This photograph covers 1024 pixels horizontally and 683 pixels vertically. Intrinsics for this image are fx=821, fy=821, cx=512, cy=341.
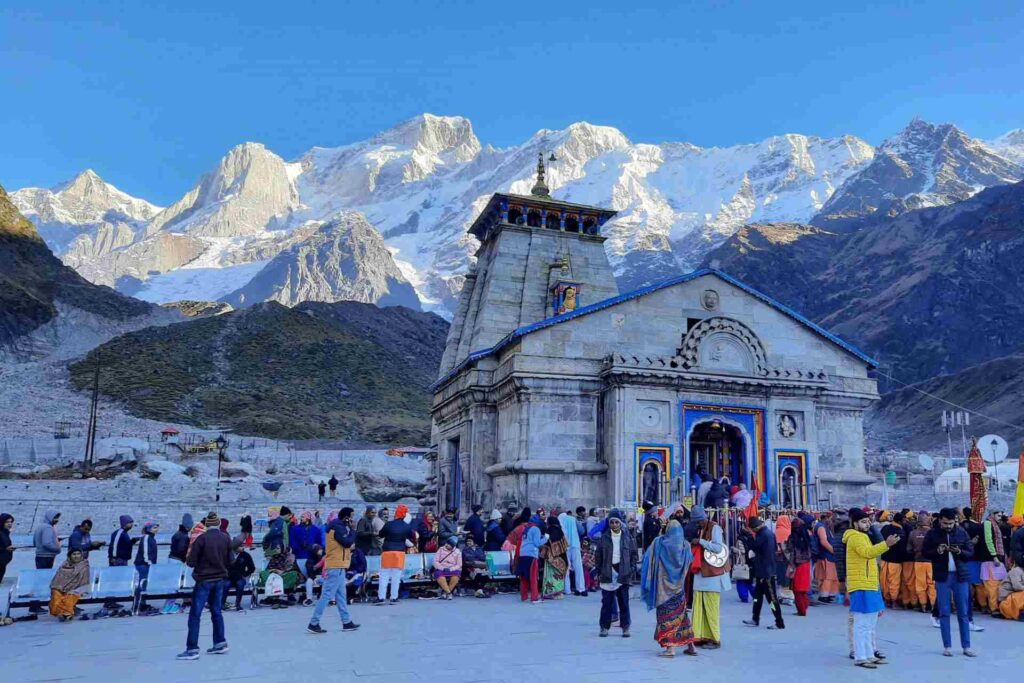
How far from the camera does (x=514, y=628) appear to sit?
12.0 m

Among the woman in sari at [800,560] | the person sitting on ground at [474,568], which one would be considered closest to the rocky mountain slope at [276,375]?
the person sitting on ground at [474,568]

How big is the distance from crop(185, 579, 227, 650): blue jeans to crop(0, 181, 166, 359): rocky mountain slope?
90776mm

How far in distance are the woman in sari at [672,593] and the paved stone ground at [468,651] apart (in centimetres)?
26

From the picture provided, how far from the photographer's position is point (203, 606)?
32.4ft

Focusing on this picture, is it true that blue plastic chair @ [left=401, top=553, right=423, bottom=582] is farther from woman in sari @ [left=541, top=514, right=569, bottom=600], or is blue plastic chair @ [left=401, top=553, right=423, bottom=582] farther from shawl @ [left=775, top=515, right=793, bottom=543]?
shawl @ [left=775, top=515, right=793, bottom=543]

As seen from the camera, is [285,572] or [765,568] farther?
[285,572]

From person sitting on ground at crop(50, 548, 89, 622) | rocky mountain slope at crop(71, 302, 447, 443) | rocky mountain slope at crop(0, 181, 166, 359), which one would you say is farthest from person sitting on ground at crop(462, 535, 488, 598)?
rocky mountain slope at crop(0, 181, 166, 359)

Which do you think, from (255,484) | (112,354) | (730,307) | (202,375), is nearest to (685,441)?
(730,307)

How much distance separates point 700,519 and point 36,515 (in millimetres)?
29519

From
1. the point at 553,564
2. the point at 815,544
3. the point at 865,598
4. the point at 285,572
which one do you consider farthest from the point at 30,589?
the point at 815,544

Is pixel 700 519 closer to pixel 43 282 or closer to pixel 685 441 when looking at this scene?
pixel 685 441

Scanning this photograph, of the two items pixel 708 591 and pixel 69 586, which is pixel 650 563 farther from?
pixel 69 586

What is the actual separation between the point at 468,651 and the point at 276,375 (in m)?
88.9

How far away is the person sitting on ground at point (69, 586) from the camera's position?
1316 centimetres
